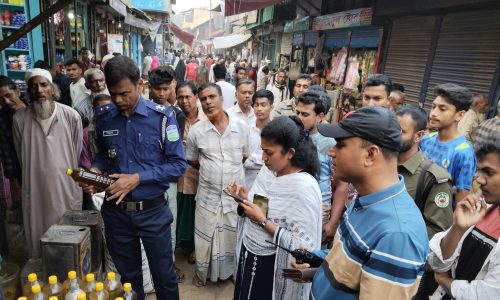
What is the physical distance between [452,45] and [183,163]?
215 inches

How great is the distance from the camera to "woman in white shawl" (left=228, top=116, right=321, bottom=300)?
76.4 inches

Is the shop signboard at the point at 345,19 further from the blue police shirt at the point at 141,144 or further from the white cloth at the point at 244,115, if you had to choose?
the blue police shirt at the point at 141,144

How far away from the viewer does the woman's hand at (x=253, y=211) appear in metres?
2.01

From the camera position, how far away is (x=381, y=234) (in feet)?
3.65

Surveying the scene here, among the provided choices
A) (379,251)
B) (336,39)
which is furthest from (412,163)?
(336,39)

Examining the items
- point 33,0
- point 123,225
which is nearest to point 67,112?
point 123,225

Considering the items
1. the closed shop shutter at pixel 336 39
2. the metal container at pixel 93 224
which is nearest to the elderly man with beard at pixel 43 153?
the metal container at pixel 93 224

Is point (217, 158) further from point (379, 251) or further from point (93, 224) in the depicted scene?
point (379, 251)

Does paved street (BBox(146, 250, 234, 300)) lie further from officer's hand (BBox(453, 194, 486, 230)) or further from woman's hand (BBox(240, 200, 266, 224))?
officer's hand (BBox(453, 194, 486, 230))

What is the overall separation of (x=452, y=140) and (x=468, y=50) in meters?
3.58

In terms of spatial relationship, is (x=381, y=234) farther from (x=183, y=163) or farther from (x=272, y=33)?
(x=272, y=33)

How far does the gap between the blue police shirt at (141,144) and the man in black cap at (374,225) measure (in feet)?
4.61

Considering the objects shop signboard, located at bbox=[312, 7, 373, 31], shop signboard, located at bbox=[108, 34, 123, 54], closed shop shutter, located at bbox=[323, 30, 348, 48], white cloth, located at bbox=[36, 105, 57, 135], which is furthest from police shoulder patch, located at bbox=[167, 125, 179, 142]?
shop signboard, located at bbox=[108, 34, 123, 54]

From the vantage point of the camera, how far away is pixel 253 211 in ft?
6.61
